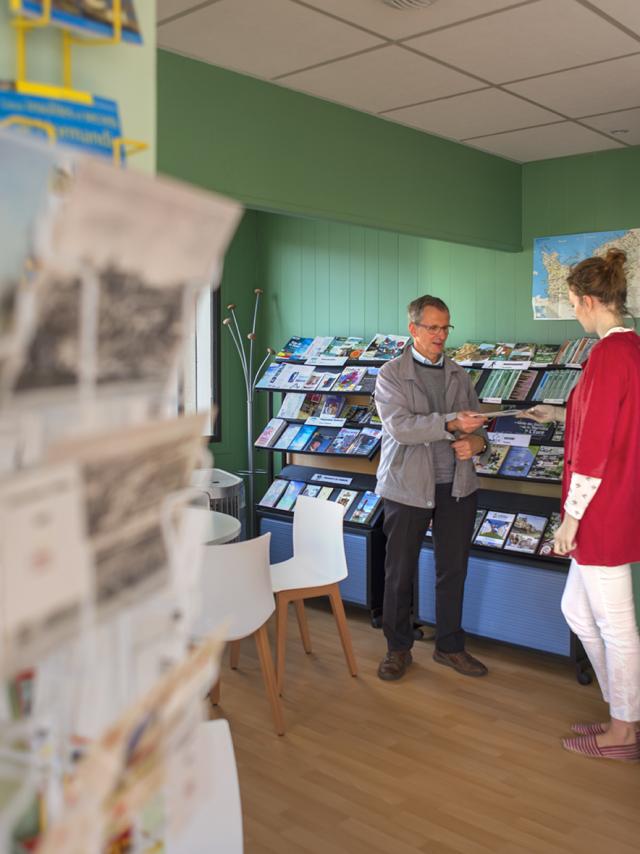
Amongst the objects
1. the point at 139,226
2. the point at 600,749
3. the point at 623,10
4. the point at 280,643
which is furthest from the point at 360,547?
the point at 139,226

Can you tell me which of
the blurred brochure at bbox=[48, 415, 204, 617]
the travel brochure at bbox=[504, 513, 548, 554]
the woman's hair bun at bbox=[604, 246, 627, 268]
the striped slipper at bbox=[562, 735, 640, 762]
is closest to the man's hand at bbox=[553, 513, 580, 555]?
the striped slipper at bbox=[562, 735, 640, 762]

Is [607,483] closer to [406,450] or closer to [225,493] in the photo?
[406,450]

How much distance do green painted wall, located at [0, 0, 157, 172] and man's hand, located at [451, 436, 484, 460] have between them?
10.3 ft

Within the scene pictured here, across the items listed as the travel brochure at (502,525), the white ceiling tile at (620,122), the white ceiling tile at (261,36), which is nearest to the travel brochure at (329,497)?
the travel brochure at (502,525)

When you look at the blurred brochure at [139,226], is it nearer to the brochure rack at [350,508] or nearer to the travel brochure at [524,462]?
the travel brochure at [524,462]

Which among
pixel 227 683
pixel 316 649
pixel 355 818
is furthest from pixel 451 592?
pixel 355 818

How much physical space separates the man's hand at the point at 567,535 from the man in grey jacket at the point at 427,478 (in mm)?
918

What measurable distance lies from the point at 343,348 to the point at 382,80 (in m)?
2.33

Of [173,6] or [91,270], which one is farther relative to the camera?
[173,6]

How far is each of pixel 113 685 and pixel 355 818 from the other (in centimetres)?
246

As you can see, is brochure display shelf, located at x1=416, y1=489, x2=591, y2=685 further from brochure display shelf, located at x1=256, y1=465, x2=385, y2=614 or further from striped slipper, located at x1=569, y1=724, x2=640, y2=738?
striped slipper, located at x1=569, y1=724, x2=640, y2=738

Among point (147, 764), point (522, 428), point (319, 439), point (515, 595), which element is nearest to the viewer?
point (147, 764)

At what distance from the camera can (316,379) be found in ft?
19.2

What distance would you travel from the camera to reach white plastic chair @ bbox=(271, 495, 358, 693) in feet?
13.7
